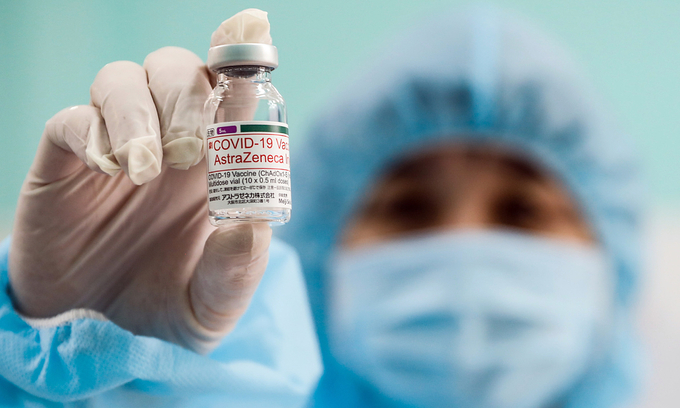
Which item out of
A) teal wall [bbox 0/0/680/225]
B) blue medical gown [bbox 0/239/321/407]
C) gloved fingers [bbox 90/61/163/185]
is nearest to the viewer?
gloved fingers [bbox 90/61/163/185]

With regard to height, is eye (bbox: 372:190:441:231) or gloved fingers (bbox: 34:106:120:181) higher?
eye (bbox: 372:190:441:231)

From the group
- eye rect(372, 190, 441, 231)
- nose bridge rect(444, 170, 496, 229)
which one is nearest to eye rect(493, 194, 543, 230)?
nose bridge rect(444, 170, 496, 229)

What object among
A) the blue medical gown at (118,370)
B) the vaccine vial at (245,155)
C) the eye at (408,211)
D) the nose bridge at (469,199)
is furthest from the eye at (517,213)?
the vaccine vial at (245,155)

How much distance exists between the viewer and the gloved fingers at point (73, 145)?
0.45 m

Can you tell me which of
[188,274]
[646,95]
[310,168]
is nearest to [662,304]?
[646,95]

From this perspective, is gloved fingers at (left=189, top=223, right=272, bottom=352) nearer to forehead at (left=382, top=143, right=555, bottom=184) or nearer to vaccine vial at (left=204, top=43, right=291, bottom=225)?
vaccine vial at (left=204, top=43, right=291, bottom=225)

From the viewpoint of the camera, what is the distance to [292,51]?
3.16 feet

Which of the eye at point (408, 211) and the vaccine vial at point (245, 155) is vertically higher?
the eye at point (408, 211)

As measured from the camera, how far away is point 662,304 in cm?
179

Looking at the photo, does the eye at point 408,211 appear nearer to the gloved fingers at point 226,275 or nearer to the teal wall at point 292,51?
the teal wall at point 292,51

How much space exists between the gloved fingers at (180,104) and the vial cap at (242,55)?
0.12 ft

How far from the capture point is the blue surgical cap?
4.15ft

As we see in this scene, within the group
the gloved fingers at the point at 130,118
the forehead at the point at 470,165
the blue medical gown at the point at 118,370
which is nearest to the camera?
the gloved fingers at the point at 130,118

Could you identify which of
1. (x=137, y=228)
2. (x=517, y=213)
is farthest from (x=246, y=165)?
(x=517, y=213)
